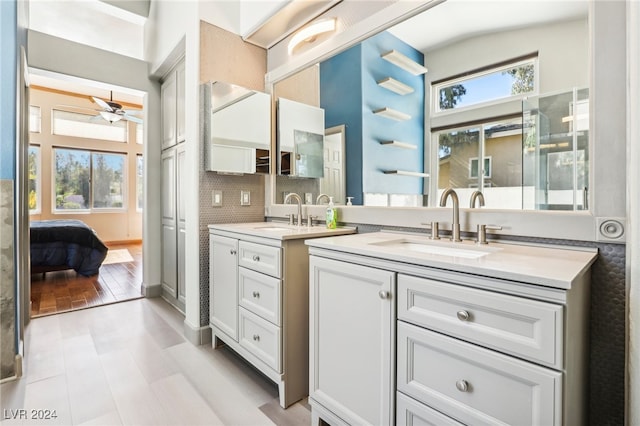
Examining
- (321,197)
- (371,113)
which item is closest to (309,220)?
(321,197)

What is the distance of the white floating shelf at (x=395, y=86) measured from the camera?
70.0 inches

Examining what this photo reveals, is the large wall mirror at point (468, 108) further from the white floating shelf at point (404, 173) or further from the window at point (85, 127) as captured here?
the window at point (85, 127)

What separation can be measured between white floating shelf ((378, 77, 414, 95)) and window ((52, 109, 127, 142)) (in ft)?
21.2

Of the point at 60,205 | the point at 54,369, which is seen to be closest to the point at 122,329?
the point at 54,369

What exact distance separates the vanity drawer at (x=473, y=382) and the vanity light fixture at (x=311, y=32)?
1985 millimetres

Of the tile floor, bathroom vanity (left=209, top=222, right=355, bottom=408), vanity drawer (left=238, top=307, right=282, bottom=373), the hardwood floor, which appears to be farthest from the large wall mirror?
the hardwood floor

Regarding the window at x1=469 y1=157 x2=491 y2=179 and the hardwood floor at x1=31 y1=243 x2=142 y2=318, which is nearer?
the window at x1=469 y1=157 x2=491 y2=179

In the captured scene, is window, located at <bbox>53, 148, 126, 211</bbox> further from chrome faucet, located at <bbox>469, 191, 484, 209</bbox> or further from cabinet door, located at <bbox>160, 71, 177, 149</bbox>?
chrome faucet, located at <bbox>469, 191, 484, 209</bbox>

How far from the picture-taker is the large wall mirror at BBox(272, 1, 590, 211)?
4.17 feet

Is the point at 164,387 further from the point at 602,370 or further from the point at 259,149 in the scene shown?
the point at 602,370

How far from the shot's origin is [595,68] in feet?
3.84

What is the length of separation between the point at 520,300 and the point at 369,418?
2.53ft

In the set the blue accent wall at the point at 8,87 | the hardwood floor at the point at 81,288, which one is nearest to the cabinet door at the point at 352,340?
the blue accent wall at the point at 8,87

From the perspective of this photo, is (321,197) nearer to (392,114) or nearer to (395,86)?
(392,114)
